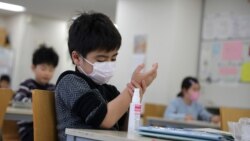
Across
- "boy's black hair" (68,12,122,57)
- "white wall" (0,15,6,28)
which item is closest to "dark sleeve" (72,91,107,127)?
"boy's black hair" (68,12,122,57)

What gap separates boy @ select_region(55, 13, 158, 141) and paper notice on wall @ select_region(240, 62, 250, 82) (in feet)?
11.2

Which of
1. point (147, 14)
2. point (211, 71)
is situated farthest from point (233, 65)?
point (147, 14)

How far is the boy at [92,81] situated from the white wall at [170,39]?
3549mm

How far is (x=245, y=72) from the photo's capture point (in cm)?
470

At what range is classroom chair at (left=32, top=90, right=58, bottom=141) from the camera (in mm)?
1355

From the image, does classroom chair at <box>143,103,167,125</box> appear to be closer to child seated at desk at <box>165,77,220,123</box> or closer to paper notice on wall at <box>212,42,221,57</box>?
child seated at desk at <box>165,77,220,123</box>

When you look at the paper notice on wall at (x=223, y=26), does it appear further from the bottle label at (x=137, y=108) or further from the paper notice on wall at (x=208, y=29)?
the bottle label at (x=137, y=108)

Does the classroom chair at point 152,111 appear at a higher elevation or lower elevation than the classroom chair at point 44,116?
lower

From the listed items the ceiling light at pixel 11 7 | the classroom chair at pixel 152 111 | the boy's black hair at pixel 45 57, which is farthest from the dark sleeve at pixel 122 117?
the ceiling light at pixel 11 7

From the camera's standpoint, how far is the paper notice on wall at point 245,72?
468cm

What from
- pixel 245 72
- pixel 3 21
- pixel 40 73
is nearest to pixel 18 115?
pixel 40 73

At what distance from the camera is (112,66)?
1451 mm

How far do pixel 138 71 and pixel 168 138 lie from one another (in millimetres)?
323

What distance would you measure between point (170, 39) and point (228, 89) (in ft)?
3.25
